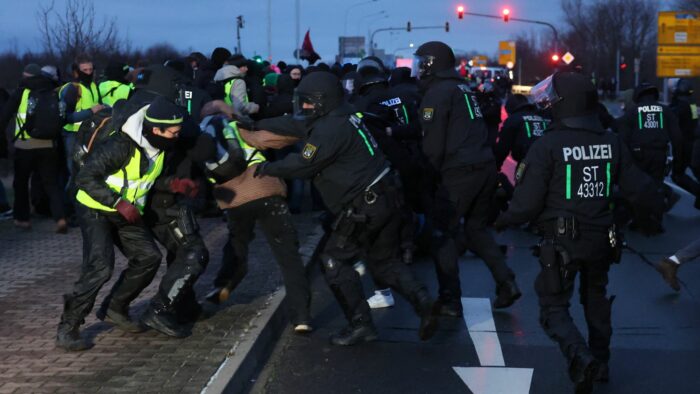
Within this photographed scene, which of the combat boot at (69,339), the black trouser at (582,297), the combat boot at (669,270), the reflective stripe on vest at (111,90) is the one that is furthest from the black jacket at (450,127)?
the reflective stripe on vest at (111,90)

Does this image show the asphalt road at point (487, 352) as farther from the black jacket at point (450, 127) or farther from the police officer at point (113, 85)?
the police officer at point (113, 85)

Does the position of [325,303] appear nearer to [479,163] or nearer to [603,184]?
[479,163]

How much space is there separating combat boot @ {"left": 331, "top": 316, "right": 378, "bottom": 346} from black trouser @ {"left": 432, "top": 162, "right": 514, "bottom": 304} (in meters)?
1.02

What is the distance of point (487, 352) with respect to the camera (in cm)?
740

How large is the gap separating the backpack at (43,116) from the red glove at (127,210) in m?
5.17

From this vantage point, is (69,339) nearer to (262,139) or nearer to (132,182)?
(132,182)

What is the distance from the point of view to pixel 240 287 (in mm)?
9180

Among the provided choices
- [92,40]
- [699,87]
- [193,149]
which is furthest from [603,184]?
[699,87]

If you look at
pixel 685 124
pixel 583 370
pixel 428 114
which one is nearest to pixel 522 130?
pixel 428 114

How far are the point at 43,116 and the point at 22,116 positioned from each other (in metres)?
0.24

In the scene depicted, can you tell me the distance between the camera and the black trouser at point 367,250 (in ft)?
23.7

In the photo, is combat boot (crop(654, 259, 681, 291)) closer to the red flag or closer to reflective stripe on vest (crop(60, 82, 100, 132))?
reflective stripe on vest (crop(60, 82, 100, 132))

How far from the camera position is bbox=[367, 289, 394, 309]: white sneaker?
8812mm

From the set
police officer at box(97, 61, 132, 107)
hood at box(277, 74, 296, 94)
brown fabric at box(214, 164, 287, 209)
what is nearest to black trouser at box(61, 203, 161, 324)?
brown fabric at box(214, 164, 287, 209)
